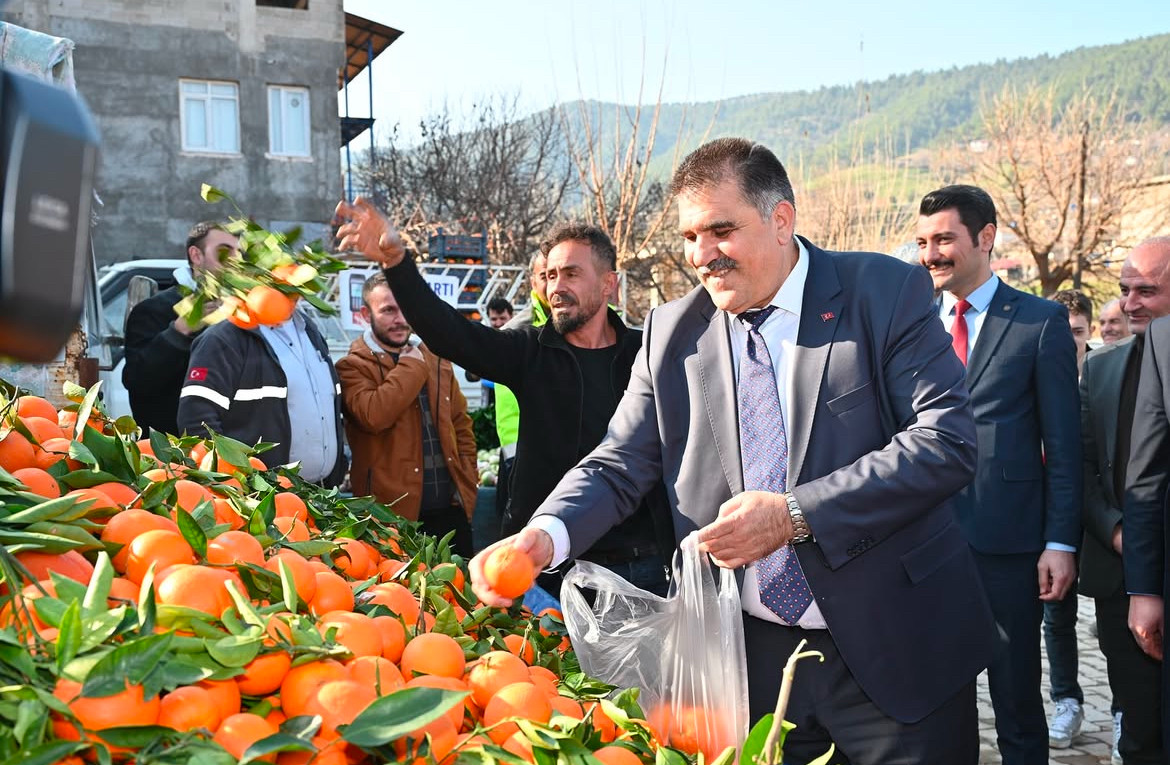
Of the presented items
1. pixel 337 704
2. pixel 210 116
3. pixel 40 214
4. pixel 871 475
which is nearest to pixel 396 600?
pixel 337 704

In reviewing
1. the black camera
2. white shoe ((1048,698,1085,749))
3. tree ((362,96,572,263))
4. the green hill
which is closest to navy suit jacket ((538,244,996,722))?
the black camera

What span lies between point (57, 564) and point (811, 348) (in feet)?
5.30

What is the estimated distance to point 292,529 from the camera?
2.21 metres

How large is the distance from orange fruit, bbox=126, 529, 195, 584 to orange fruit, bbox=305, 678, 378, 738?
1.34 feet

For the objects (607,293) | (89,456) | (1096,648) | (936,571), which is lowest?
(1096,648)

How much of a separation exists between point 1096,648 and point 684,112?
8562 millimetres

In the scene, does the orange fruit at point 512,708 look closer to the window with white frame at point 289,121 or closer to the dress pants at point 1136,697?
the dress pants at point 1136,697

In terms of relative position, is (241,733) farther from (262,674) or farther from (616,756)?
(616,756)

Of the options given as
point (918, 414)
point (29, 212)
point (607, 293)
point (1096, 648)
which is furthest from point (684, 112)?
point (29, 212)

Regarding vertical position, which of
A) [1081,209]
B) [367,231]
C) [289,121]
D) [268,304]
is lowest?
[268,304]

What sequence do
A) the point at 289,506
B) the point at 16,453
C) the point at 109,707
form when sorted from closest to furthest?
the point at 109,707 < the point at 16,453 < the point at 289,506

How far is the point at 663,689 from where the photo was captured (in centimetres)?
220

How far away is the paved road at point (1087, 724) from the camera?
4.52 meters

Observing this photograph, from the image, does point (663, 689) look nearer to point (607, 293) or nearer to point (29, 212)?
point (29, 212)
